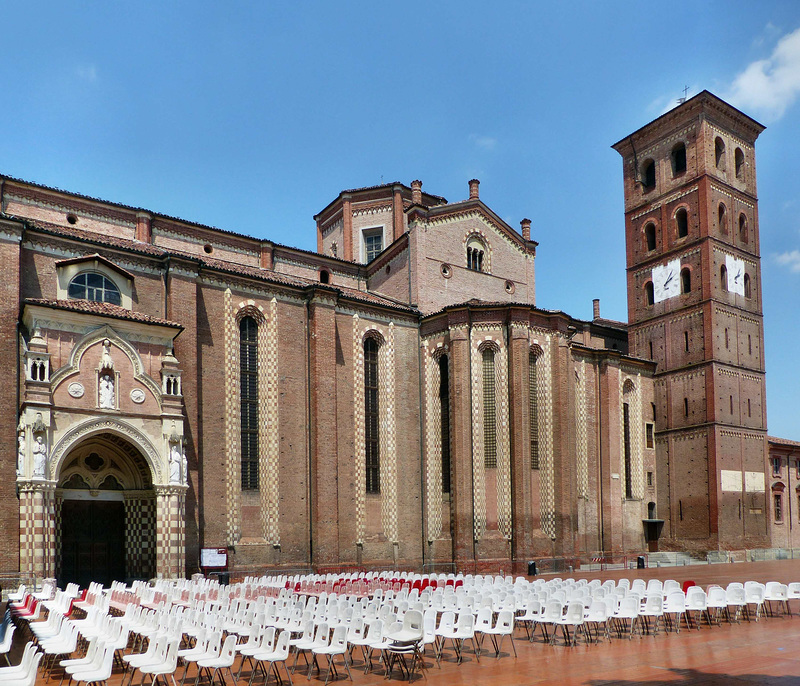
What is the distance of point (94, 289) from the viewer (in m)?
28.1

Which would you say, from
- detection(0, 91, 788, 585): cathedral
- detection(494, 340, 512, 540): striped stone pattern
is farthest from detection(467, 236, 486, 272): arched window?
detection(494, 340, 512, 540): striped stone pattern

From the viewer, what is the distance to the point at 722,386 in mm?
45469

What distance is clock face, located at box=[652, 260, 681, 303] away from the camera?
157ft

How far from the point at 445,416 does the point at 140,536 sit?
1512cm

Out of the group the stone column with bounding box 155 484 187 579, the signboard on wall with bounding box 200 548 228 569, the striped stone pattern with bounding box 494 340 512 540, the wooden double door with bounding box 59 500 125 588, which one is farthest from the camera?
the striped stone pattern with bounding box 494 340 512 540

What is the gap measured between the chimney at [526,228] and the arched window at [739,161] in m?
15.4

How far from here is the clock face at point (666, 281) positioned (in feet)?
157

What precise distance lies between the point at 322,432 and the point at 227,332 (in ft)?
18.8

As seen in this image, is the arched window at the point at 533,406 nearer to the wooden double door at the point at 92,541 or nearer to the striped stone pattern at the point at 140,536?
the striped stone pattern at the point at 140,536

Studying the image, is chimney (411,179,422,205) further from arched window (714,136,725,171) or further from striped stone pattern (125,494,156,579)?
striped stone pattern (125,494,156,579)

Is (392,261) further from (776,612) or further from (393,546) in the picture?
A: (776,612)

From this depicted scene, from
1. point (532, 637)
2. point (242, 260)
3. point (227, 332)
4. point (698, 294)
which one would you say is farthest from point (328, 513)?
point (698, 294)

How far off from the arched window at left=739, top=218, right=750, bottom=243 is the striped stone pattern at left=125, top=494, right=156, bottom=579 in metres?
39.0

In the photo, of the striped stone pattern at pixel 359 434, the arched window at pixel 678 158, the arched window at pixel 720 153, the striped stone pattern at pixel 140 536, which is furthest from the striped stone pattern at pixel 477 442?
the arched window at pixel 720 153
